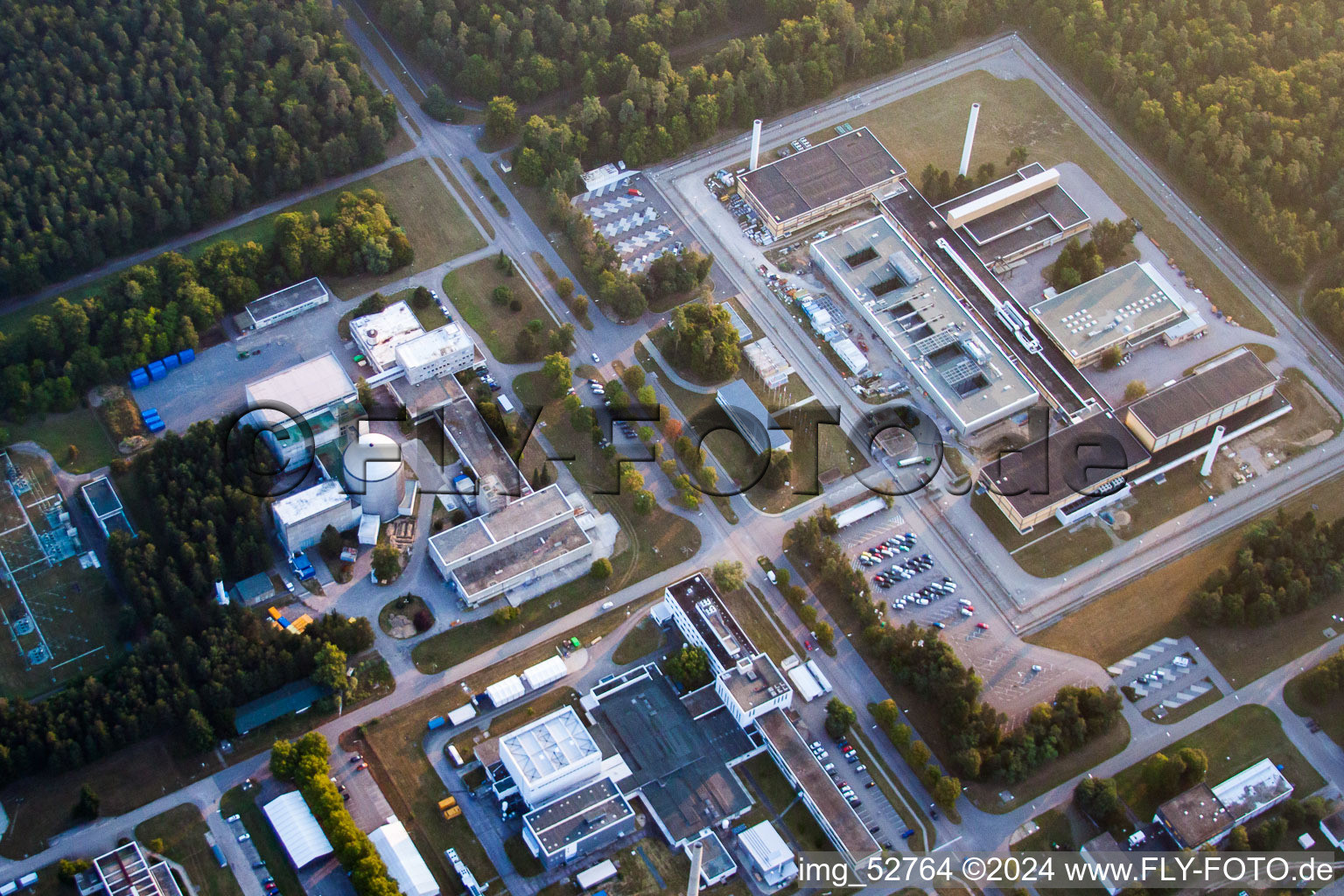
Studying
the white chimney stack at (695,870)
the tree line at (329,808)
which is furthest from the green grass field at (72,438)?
the white chimney stack at (695,870)

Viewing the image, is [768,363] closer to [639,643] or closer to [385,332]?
[639,643]

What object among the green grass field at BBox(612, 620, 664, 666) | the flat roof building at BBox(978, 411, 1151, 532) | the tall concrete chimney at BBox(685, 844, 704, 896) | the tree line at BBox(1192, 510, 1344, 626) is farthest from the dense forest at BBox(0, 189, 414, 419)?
the tree line at BBox(1192, 510, 1344, 626)

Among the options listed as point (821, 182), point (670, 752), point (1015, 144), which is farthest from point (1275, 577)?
point (821, 182)

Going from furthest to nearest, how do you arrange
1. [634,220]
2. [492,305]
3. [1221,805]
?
1. [634,220]
2. [492,305]
3. [1221,805]

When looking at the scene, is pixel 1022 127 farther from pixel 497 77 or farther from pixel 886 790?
pixel 886 790

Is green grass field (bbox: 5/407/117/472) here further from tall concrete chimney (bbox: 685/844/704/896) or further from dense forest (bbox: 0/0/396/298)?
tall concrete chimney (bbox: 685/844/704/896)

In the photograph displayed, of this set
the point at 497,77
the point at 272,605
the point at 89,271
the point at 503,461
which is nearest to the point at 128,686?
the point at 272,605
